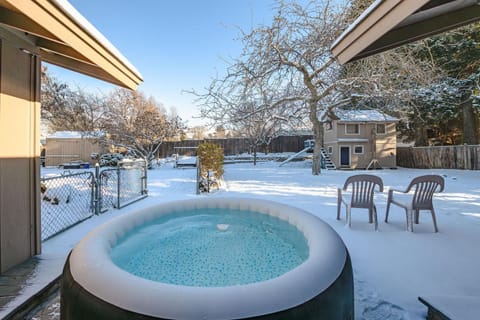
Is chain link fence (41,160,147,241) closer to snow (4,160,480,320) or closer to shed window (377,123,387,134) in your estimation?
snow (4,160,480,320)

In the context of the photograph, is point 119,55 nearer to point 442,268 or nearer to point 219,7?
point 442,268

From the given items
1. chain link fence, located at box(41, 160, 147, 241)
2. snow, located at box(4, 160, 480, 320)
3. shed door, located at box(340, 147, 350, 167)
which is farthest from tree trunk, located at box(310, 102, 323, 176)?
chain link fence, located at box(41, 160, 147, 241)

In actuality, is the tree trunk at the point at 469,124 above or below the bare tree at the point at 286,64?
below

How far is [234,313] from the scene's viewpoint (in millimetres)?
1281

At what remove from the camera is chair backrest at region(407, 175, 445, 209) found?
4.18m

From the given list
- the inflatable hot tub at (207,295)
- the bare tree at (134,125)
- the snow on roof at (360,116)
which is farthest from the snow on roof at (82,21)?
the snow on roof at (360,116)

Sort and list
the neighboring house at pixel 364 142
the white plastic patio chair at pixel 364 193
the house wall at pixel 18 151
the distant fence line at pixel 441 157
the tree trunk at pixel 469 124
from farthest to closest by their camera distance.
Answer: the neighboring house at pixel 364 142
the tree trunk at pixel 469 124
the distant fence line at pixel 441 157
the white plastic patio chair at pixel 364 193
the house wall at pixel 18 151

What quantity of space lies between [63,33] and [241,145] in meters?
23.8

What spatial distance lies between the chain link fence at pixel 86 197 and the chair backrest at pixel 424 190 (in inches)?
236

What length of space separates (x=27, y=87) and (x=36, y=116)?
0.34 m

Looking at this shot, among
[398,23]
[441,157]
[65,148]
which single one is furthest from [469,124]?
[65,148]

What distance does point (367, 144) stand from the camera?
17.6 m

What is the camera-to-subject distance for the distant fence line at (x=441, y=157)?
1314 centimetres

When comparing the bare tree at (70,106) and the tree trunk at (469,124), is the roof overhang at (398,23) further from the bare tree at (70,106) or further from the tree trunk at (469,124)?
the tree trunk at (469,124)
